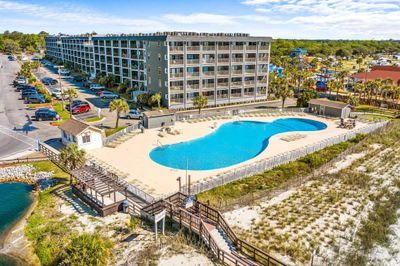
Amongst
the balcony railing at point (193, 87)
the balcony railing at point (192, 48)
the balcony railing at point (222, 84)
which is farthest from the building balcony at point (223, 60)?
the balcony railing at point (193, 87)

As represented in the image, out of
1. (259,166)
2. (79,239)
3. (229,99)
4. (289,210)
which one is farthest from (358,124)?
(79,239)

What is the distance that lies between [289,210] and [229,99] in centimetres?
4832

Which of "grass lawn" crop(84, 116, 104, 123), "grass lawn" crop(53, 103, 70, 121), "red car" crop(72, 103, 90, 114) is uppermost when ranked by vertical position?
"red car" crop(72, 103, 90, 114)

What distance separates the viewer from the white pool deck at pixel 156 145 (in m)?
35.8

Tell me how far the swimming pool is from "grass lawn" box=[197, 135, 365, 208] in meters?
5.73

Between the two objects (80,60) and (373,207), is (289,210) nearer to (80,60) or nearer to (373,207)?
(373,207)

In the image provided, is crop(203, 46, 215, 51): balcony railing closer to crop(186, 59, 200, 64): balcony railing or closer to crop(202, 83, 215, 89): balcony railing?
crop(186, 59, 200, 64): balcony railing

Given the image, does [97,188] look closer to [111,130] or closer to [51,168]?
[51,168]

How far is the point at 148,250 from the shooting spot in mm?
23500

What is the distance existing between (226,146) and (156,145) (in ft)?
36.1

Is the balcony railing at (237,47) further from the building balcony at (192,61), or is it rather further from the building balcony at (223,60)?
the building balcony at (192,61)

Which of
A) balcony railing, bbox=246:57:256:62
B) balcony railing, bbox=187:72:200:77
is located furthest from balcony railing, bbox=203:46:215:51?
balcony railing, bbox=246:57:256:62

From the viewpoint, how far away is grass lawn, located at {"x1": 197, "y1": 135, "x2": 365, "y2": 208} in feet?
107

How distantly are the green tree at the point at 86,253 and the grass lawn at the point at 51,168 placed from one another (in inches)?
678
